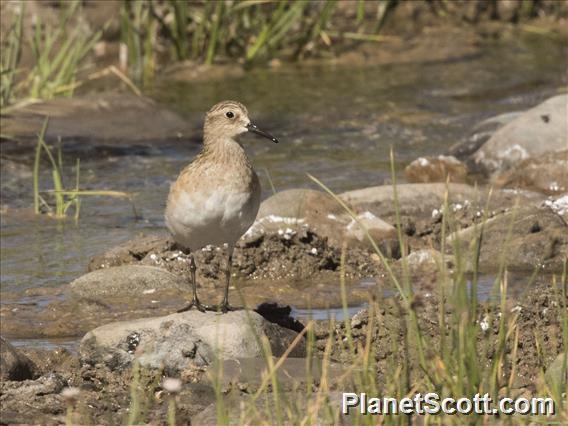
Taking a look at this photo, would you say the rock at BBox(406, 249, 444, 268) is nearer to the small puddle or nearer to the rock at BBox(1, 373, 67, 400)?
the small puddle

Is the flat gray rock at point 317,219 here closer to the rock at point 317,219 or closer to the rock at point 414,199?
the rock at point 317,219

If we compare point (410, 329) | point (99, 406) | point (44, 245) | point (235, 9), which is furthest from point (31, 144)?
point (410, 329)

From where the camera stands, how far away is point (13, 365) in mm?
6074

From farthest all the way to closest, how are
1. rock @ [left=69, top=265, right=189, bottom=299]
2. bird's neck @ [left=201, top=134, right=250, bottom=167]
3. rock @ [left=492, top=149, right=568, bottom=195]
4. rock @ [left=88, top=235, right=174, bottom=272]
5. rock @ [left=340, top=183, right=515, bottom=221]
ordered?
rock @ [left=492, top=149, right=568, bottom=195]
rock @ [left=340, top=183, right=515, bottom=221]
rock @ [left=88, top=235, right=174, bottom=272]
rock @ [left=69, top=265, right=189, bottom=299]
bird's neck @ [left=201, top=134, right=250, bottom=167]

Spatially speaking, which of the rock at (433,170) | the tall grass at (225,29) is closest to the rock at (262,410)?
the rock at (433,170)

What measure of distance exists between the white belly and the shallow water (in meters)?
2.14

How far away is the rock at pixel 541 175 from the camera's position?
10.3 m

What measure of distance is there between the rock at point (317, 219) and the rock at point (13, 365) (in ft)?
8.53

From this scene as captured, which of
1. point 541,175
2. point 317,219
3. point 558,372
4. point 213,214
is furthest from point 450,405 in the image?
point 541,175

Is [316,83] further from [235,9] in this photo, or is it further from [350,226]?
[350,226]

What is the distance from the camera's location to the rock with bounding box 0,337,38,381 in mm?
6012

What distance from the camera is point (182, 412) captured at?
18.8ft

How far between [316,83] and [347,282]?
6945 mm

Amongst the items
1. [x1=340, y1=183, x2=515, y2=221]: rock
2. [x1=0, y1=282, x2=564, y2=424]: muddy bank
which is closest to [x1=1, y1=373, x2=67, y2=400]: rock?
[x1=0, y1=282, x2=564, y2=424]: muddy bank
